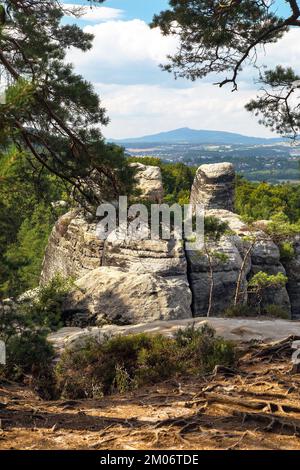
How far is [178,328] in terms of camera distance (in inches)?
456

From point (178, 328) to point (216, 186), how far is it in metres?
26.5

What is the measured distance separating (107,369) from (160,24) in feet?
21.7

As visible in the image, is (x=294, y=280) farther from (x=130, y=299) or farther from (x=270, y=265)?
(x=130, y=299)

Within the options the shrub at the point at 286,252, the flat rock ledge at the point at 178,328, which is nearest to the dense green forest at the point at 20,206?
the flat rock ledge at the point at 178,328


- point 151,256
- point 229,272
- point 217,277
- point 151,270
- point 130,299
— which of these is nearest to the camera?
point 130,299

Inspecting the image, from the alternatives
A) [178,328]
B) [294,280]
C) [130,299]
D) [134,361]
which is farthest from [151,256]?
[134,361]

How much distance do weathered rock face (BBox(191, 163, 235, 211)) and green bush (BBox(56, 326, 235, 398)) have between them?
27530 millimetres

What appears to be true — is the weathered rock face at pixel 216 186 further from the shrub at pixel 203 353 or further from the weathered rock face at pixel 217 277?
the shrub at pixel 203 353

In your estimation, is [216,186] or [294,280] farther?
[216,186]

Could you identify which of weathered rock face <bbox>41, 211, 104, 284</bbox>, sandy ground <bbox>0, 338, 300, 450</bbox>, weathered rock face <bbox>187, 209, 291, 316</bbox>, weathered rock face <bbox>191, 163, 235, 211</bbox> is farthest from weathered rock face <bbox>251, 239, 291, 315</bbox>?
sandy ground <bbox>0, 338, 300, 450</bbox>

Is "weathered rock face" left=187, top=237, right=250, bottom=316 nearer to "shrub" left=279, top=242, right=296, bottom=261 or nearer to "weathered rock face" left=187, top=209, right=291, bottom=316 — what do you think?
"weathered rock face" left=187, top=209, right=291, bottom=316

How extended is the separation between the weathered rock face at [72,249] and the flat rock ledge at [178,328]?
9.92 meters
